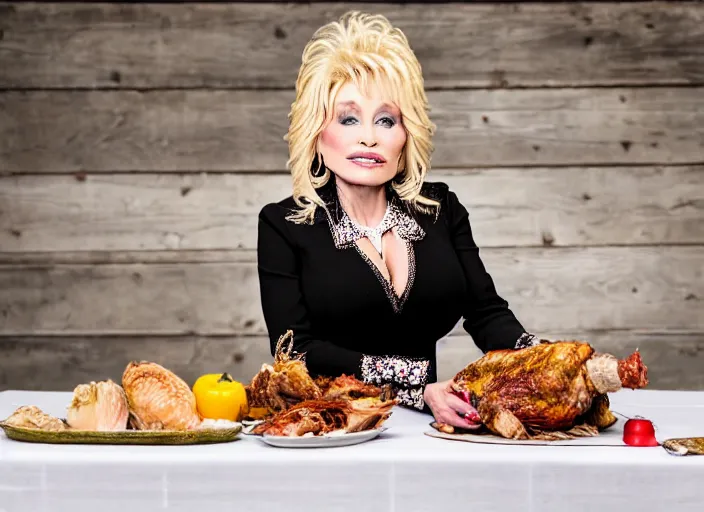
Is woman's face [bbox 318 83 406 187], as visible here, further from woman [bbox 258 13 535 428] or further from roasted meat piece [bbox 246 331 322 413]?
roasted meat piece [bbox 246 331 322 413]

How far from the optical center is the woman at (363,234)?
1.55 meters

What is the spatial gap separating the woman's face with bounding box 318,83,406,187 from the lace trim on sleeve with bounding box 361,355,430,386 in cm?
31

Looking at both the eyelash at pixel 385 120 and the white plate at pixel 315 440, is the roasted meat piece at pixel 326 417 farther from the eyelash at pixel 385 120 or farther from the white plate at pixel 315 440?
the eyelash at pixel 385 120

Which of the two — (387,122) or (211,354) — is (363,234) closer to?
(387,122)

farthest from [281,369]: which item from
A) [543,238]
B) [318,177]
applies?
[543,238]

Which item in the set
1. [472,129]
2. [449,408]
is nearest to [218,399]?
[449,408]

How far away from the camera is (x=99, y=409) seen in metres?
1.19

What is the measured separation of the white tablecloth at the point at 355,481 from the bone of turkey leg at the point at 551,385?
8 cm

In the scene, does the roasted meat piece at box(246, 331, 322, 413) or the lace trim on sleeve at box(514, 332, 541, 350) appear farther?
the lace trim on sleeve at box(514, 332, 541, 350)

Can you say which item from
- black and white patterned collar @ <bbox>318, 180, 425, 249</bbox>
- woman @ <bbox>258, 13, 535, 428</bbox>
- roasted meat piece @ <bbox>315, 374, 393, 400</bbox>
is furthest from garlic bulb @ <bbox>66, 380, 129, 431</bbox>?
black and white patterned collar @ <bbox>318, 180, 425, 249</bbox>

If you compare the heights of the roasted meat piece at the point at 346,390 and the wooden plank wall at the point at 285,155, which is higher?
the wooden plank wall at the point at 285,155

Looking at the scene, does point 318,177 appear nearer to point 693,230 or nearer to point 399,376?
point 399,376

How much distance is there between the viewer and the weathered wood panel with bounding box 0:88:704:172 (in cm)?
262

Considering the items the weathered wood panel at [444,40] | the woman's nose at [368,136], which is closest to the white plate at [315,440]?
the woman's nose at [368,136]
